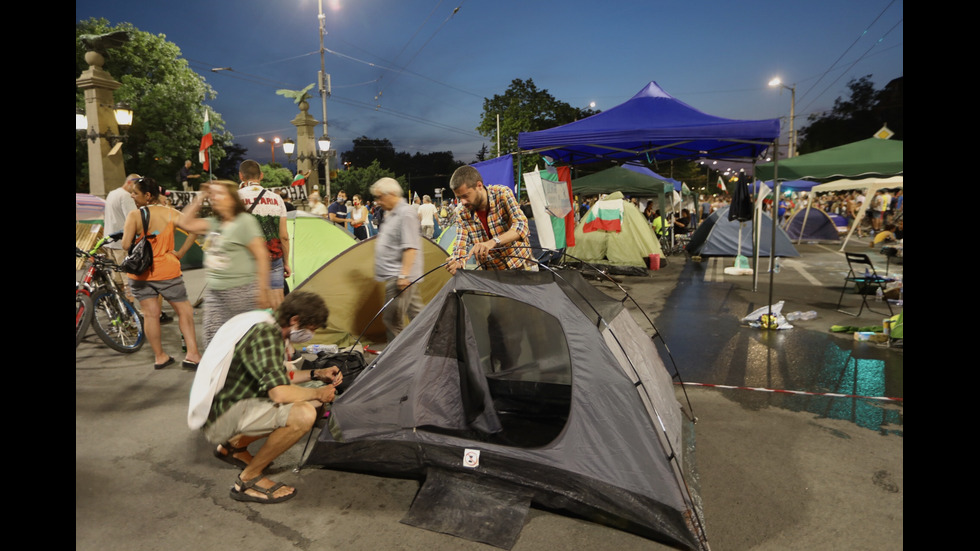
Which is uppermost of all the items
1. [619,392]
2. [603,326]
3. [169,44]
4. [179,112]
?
[169,44]

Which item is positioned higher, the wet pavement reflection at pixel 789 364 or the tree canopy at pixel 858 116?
the tree canopy at pixel 858 116

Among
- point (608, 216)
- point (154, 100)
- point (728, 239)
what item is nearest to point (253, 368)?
point (608, 216)

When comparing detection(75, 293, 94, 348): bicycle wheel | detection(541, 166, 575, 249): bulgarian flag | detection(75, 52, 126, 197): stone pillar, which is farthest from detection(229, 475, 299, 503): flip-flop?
detection(75, 52, 126, 197): stone pillar

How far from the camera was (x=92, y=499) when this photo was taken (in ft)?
9.78

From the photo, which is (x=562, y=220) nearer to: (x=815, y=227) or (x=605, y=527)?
(x=605, y=527)

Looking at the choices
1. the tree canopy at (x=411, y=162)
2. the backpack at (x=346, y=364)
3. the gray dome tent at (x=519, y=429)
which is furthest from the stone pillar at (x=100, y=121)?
the tree canopy at (x=411, y=162)

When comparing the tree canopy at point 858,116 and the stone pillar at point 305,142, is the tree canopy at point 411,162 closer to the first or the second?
the tree canopy at point 858,116

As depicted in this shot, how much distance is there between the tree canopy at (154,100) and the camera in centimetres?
2661

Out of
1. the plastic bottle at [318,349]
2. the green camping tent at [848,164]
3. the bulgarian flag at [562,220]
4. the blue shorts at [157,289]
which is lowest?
the plastic bottle at [318,349]

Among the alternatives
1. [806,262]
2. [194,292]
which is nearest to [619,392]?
[194,292]

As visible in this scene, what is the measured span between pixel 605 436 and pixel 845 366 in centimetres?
378

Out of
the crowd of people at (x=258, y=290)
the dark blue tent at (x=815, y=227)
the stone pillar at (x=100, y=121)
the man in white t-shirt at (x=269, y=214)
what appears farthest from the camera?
the dark blue tent at (x=815, y=227)

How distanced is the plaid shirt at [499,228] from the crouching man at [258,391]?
1.36 m
